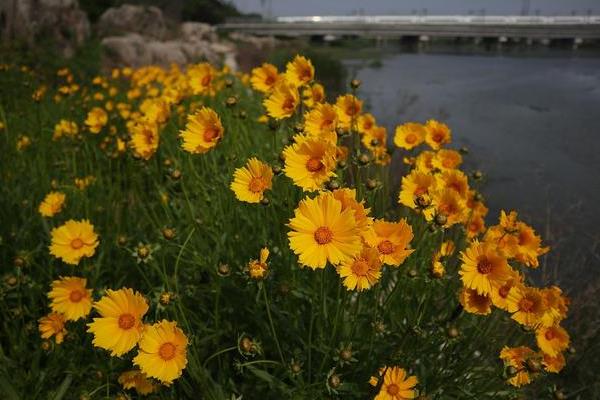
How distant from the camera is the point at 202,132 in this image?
4.33 ft

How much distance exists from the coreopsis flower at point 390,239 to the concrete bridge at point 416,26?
31999mm

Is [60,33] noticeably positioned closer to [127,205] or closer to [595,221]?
[127,205]

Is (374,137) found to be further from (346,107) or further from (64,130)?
(64,130)

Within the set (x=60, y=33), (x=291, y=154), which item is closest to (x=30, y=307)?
(x=291, y=154)

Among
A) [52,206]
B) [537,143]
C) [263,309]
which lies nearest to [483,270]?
[263,309]

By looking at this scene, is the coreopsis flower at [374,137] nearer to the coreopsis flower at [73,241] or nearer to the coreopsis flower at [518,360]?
the coreopsis flower at [518,360]

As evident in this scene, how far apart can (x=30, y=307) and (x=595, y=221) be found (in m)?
3.67

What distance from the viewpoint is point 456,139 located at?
5266 mm

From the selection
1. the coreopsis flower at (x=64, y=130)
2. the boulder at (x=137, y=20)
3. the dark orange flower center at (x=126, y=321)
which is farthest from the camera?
the boulder at (x=137, y=20)

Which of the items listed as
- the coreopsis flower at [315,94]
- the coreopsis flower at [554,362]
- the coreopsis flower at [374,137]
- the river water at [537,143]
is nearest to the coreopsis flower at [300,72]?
the coreopsis flower at [315,94]

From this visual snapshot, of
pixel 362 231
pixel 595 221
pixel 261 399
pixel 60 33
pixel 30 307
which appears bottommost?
pixel 595 221

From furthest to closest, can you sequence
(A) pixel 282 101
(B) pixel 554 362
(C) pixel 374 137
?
(C) pixel 374 137 < (A) pixel 282 101 < (B) pixel 554 362

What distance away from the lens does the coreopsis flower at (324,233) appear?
2.74ft

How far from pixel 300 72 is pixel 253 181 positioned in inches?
23.3
